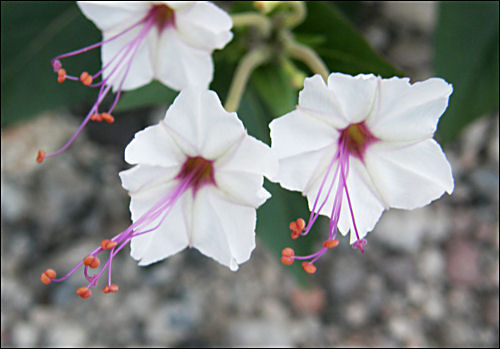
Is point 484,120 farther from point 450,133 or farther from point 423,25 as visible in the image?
point 450,133

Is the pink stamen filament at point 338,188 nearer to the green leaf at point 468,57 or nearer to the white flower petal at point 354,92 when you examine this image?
the white flower petal at point 354,92

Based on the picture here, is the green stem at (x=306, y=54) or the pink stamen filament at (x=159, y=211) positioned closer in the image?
the pink stamen filament at (x=159, y=211)

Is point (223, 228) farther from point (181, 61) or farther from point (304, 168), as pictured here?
point (181, 61)

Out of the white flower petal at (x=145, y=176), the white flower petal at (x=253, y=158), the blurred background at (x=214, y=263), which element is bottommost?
the blurred background at (x=214, y=263)

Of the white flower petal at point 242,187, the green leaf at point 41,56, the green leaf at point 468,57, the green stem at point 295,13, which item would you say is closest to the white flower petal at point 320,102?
the white flower petal at point 242,187

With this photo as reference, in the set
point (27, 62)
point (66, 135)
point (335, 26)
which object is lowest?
point (66, 135)

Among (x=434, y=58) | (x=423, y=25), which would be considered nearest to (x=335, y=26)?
(x=434, y=58)
